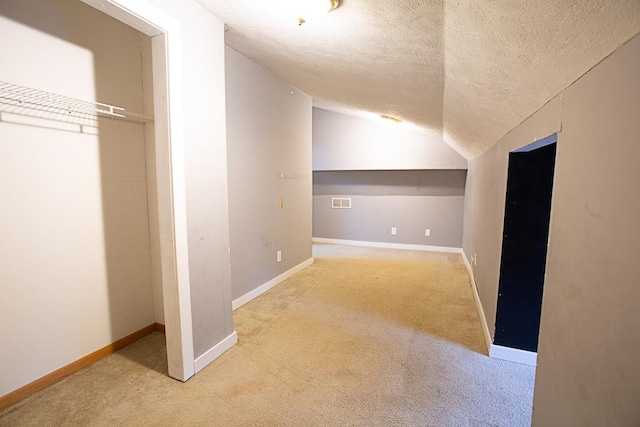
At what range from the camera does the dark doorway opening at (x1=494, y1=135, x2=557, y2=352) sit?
6.02 ft

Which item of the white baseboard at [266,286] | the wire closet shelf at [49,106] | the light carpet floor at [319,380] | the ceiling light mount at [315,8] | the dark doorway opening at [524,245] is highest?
the ceiling light mount at [315,8]

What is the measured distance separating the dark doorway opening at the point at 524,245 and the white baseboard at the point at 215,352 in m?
1.89

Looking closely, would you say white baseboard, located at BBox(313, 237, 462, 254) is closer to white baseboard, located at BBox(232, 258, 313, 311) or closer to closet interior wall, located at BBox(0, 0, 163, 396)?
white baseboard, located at BBox(232, 258, 313, 311)

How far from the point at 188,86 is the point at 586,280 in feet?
6.68

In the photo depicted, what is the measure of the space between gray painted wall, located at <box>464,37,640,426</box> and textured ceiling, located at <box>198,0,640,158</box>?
97 mm

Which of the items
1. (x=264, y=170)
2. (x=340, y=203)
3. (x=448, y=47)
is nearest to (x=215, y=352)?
(x=264, y=170)

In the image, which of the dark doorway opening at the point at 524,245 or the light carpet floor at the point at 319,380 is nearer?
the light carpet floor at the point at 319,380

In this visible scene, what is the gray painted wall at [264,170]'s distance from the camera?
2.76m

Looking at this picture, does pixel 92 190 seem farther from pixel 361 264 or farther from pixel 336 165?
pixel 336 165

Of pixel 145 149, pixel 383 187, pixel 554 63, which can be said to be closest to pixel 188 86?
pixel 145 149

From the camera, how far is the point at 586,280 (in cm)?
85

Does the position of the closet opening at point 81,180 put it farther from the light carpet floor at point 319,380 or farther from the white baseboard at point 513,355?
the white baseboard at point 513,355

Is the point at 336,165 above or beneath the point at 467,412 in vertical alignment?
above

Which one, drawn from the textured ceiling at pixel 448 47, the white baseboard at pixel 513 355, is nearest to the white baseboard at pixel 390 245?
the textured ceiling at pixel 448 47
